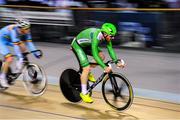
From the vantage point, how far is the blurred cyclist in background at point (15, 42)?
313 inches

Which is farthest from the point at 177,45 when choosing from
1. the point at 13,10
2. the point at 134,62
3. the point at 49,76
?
the point at 13,10

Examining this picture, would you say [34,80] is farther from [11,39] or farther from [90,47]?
[90,47]

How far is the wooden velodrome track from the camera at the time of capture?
6.80 meters

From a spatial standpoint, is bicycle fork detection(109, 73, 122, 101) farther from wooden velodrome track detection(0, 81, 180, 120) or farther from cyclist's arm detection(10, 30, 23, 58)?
cyclist's arm detection(10, 30, 23, 58)

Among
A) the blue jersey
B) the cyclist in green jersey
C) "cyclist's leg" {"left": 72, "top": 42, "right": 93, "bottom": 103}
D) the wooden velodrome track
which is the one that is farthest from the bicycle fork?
the blue jersey

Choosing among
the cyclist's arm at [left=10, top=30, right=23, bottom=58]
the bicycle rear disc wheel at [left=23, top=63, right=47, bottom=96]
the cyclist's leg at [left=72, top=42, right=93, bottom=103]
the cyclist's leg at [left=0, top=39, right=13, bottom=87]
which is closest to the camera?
the cyclist's leg at [left=72, top=42, right=93, bottom=103]

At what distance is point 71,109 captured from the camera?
7.23 meters

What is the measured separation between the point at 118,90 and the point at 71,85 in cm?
104

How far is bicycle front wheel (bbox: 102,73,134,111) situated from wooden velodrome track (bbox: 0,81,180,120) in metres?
0.14

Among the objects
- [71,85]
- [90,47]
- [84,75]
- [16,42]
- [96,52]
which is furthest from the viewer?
[16,42]

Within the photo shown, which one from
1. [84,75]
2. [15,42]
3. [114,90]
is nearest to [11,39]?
[15,42]

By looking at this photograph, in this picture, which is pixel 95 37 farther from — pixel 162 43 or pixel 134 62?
pixel 162 43

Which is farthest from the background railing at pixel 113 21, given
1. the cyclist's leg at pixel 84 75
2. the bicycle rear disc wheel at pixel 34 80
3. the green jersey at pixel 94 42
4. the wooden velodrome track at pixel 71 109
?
the cyclist's leg at pixel 84 75

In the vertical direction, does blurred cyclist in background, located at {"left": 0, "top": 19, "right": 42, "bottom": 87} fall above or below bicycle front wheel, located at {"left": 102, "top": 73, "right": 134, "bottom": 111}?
above
